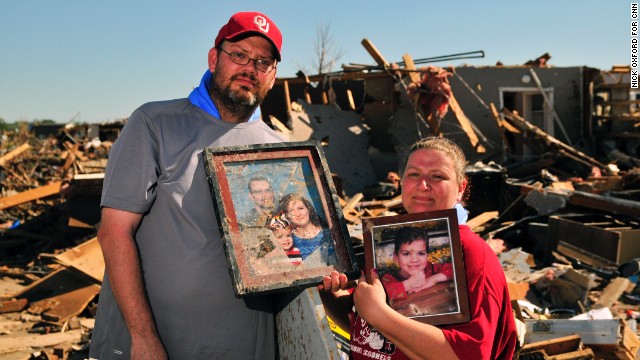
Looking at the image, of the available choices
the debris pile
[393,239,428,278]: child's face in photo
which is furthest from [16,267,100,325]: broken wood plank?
[393,239,428,278]: child's face in photo

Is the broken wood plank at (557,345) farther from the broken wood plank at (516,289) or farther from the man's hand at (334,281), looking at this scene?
the man's hand at (334,281)

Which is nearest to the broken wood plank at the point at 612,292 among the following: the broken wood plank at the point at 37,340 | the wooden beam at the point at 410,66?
the broken wood plank at the point at 37,340

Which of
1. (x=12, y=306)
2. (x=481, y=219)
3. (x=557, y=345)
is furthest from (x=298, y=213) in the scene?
(x=481, y=219)

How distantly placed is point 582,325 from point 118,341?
4.45m

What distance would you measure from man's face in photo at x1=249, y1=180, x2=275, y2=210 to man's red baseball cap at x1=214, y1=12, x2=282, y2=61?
0.71 metres

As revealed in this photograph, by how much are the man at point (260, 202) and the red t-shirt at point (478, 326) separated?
61cm

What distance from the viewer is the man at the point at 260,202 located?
86.4 inches

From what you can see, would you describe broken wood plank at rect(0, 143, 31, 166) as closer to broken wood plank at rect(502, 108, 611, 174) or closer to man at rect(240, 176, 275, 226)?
broken wood plank at rect(502, 108, 611, 174)

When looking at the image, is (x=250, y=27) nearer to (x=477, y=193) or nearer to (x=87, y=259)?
(x=87, y=259)

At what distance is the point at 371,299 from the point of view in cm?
196

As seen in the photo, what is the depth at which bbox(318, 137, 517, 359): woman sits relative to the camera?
1861 mm

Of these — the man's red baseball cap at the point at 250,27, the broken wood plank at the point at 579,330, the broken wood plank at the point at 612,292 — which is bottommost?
the broken wood plank at the point at 612,292

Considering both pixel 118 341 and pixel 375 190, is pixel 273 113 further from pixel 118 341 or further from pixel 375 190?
pixel 118 341

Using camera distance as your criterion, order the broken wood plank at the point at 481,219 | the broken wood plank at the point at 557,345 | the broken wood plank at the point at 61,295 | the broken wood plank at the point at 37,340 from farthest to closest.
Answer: the broken wood plank at the point at 481,219 → the broken wood plank at the point at 61,295 → the broken wood plank at the point at 37,340 → the broken wood plank at the point at 557,345
